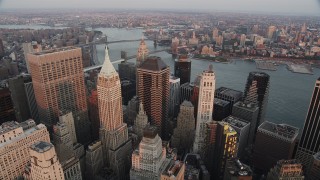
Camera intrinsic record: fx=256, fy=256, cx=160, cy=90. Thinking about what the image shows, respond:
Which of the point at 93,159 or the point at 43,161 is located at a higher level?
the point at 43,161

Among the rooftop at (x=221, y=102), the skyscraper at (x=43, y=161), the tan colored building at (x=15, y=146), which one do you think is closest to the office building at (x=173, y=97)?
the rooftop at (x=221, y=102)

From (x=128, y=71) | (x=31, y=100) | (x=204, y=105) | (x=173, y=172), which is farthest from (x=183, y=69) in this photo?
(x=173, y=172)

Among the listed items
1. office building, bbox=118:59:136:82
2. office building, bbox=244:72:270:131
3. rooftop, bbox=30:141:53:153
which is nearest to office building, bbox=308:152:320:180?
office building, bbox=244:72:270:131

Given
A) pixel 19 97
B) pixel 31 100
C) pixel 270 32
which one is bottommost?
pixel 31 100

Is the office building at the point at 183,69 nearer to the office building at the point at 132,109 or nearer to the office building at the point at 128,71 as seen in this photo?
the office building at the point at 128,71

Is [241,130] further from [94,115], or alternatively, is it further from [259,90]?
[94,115]
